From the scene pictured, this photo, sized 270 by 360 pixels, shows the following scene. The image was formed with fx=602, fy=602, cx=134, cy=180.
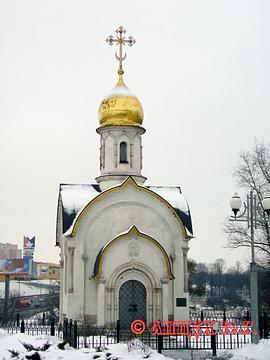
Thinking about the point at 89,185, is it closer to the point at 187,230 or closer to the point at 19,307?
the point at 187,230

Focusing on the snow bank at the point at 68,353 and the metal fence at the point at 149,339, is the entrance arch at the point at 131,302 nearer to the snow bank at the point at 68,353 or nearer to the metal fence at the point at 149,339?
the metal fence at the point at 149,339

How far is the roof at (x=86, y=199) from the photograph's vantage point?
21.9 m

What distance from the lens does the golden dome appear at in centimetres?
2323

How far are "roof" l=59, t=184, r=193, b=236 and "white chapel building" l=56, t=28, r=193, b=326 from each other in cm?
4

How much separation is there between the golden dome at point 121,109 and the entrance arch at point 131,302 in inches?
249

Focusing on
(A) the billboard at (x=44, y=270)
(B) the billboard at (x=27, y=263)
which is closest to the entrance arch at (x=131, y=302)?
(B) the billboard at (x=27, y=263)

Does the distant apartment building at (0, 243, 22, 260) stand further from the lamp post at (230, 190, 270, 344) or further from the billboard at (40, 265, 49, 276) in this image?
the lamp post at (230, 190, 270, 344)

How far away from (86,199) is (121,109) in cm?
375

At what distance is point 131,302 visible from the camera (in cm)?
2073

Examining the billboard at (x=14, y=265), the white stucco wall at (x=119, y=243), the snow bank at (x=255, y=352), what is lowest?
the snow bank at (x=255, y=352)

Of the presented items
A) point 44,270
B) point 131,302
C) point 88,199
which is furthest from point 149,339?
point 44,270

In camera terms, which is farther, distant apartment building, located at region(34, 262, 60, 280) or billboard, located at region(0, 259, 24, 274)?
distant apartment building, located at region(34, 262, 60, 280)

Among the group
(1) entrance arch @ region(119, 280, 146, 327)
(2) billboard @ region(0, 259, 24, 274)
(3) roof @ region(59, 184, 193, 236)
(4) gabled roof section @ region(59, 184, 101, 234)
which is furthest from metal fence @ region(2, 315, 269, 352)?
(2) billboard @ region(0, 259, 24, 274)

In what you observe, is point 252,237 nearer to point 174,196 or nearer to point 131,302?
point 131,302
